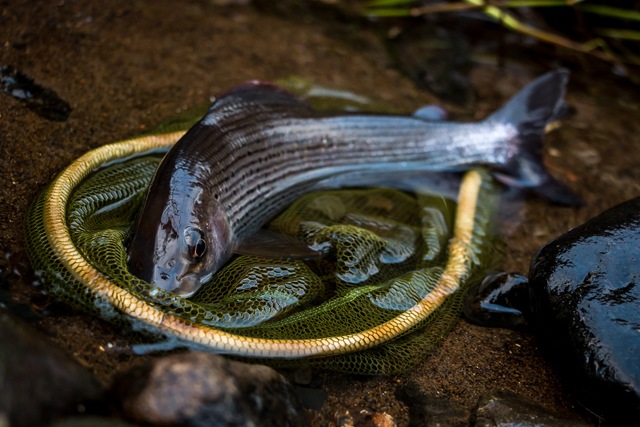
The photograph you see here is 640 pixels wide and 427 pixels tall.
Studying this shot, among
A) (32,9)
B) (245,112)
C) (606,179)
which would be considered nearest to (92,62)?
(32,9)

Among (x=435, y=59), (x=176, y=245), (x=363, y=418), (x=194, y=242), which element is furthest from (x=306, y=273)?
(x=435, y=59)

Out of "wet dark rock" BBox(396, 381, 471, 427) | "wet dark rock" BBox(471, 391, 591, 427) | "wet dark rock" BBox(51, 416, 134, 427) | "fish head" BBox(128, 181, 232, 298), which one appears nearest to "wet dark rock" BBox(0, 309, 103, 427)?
"wet dark rock" BBox(51, 416, 134, 427)

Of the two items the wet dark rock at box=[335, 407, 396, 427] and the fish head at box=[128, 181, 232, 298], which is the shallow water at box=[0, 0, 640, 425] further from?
the fish head at box=[128, 181, 232, 298]

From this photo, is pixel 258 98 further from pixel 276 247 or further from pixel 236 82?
pixel 276 247

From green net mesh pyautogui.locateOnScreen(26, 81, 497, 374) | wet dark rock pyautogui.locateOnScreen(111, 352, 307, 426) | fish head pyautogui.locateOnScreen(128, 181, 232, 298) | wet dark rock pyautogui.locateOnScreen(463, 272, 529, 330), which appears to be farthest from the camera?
wet dark rock pyautogui.locateOnScreen(463, 272, 529, 330)

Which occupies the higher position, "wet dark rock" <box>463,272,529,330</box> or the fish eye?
the fish eye

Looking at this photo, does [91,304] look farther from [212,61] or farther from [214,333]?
[212,61]

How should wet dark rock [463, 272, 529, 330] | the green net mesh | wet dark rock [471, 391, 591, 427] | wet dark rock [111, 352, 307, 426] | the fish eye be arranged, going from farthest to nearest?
wet dark rock [463, 272, 529, 330], the fish eye, the green net mesh, wet dark rock [471, 391, 591, 427], wet dark rock [111, 352, 307, 426]
